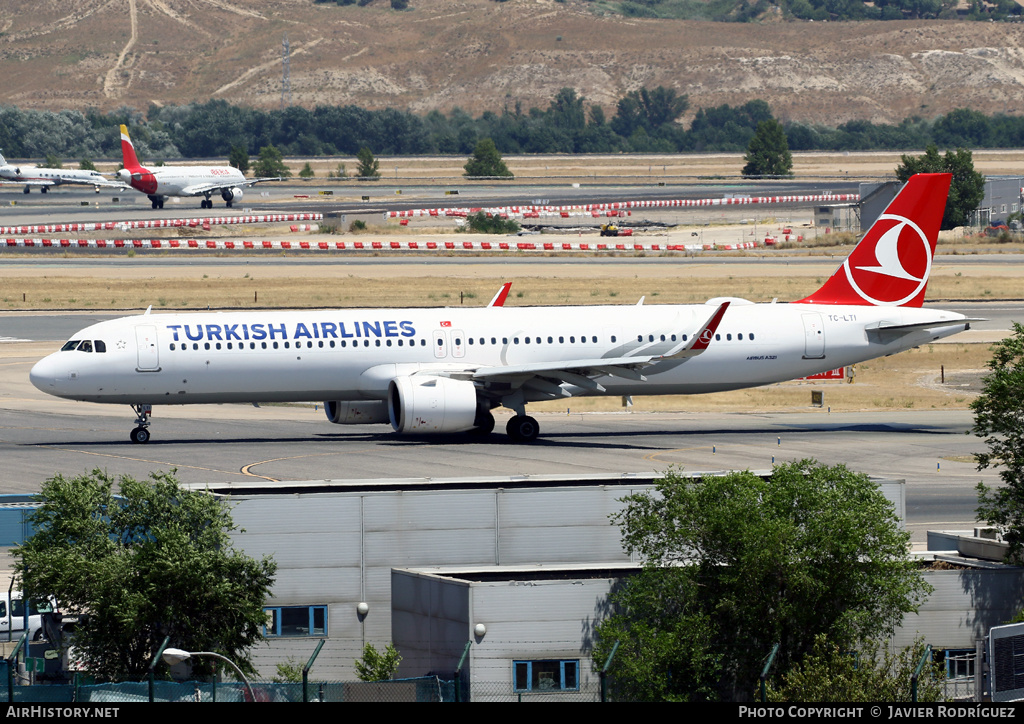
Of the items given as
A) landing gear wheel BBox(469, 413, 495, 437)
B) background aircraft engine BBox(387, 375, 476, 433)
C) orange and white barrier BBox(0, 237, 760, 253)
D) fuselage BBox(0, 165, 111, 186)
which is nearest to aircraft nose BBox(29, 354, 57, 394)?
background aircraft engine BBox(387, 375, 476, 433)

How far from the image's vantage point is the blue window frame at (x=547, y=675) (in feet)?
90.9

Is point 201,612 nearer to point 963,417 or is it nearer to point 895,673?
point 895,673

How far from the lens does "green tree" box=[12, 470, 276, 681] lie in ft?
87.7

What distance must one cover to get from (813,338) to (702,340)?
22.0ft

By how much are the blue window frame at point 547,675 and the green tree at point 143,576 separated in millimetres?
5065

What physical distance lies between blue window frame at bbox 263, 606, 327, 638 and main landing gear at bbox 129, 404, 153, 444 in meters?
20.4

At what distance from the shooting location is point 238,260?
115688 mm

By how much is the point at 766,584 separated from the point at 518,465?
63.7ft

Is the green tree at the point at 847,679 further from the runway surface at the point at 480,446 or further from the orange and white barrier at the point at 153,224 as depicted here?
the orange and white barrier at the point at 153,224

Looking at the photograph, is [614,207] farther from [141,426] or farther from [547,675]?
[547,675]

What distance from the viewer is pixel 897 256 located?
5466 cm

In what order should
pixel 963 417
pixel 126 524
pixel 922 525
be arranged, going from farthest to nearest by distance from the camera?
pixel 963 417 < pixel 922 525 < pixel 126 524

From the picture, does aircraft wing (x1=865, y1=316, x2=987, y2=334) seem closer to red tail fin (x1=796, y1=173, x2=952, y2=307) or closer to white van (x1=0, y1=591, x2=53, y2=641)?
red tail fin (x1=796, y1=173, x2=952, y2=307)

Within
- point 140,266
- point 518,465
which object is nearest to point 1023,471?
point 518,465
